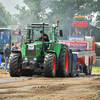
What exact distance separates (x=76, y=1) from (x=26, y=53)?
33782 mm

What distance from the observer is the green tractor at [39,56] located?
12.8m

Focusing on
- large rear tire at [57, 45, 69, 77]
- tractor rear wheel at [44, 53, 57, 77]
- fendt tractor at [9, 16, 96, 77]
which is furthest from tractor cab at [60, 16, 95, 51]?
tractor rear wheel at [44, 53, 57, 77]

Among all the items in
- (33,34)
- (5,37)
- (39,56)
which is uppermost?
(5,37)

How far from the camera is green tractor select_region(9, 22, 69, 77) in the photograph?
12789mm

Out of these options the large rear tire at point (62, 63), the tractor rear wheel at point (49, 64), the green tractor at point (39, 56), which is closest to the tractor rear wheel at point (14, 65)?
the green tractor at point (39, 56)

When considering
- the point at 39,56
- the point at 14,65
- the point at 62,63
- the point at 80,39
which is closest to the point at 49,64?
the point at 39,56

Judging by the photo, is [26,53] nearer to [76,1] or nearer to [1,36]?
[1,36]

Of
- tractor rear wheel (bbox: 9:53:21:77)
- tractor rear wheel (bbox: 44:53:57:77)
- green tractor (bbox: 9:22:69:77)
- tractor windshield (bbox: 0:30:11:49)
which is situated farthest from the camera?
tractor windshield (bbox: 0:30:11:49)

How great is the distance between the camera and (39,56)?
43.4 ft

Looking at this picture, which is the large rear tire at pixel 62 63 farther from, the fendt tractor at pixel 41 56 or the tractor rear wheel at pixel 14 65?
the tractor rear wheel at pixel 14 65

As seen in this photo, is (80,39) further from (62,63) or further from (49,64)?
(49,64)

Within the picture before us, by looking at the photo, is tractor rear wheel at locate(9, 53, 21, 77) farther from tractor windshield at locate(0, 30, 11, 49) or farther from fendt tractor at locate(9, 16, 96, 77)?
tractor windshield at locate(0, 30, 11, 49)

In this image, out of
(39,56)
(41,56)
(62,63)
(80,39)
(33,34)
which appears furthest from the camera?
(80,39)

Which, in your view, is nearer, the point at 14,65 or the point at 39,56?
the point at 14,65
